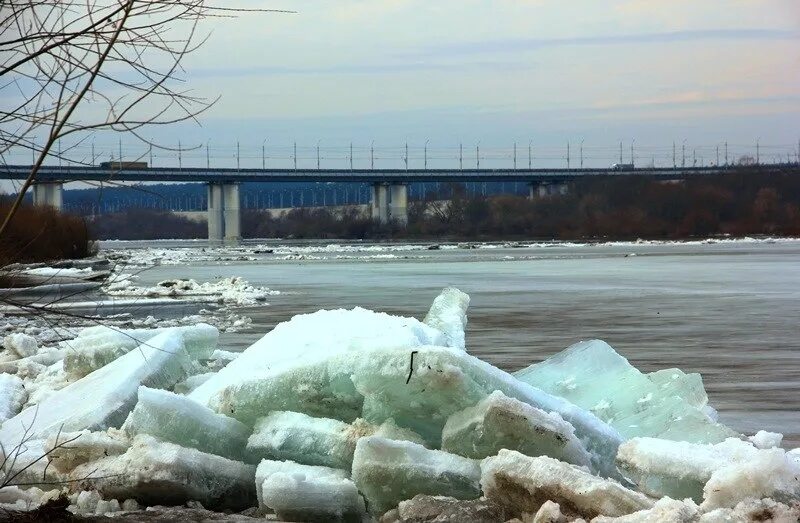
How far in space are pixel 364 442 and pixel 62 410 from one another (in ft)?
8.96

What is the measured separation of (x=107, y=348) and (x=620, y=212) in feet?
362

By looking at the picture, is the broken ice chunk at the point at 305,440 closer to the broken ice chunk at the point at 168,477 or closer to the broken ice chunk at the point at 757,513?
the broken ice chunk at the point at 168,477

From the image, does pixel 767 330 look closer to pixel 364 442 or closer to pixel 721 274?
pixel 364 442

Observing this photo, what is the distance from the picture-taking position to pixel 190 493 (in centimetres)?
609

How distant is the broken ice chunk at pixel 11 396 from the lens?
8.47 m

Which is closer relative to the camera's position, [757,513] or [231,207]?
[757,513]

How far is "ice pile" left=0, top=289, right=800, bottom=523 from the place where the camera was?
5.29m

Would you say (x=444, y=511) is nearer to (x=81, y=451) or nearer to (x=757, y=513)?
(x=757, y=513)

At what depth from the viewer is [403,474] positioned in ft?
18.6

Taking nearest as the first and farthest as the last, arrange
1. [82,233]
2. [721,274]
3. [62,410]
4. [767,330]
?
[62,410]
[767,330]
[721,274]
[82,233]

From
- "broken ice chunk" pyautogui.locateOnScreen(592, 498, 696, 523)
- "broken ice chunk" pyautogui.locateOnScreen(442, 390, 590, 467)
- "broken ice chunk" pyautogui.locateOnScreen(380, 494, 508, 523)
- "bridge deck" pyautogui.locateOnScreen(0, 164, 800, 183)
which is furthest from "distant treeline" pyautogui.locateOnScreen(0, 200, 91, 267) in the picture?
"bridge deck" pyautogui.locateOnScreen(0, 164, 800, 183)

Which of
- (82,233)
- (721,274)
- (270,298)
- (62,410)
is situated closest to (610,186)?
(82,233)

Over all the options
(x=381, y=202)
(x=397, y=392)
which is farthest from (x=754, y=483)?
(x=381, y=202)

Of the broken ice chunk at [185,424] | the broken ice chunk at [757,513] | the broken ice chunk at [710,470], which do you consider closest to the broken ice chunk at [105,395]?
the broken ice chunk at [185,424]
